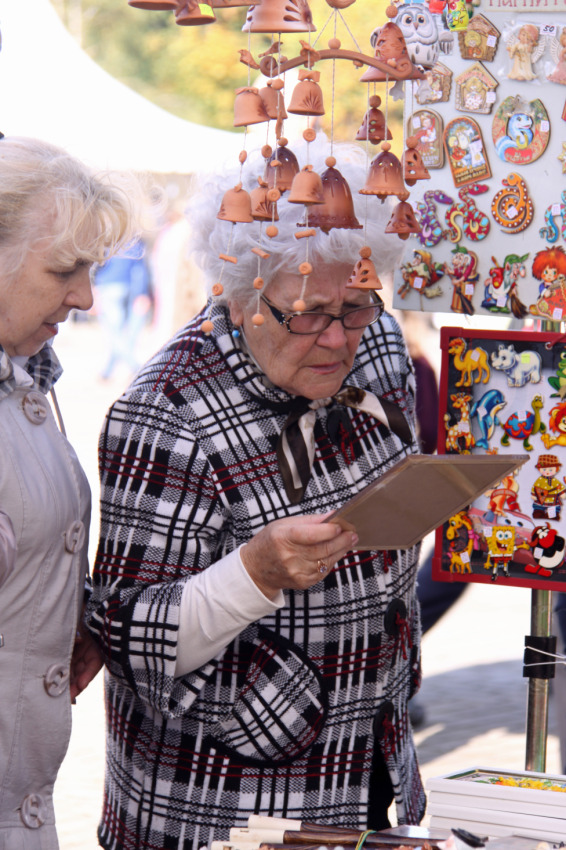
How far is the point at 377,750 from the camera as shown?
1.95 m

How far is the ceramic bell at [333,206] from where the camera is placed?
4.62ft

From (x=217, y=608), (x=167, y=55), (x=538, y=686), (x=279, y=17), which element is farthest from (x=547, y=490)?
(x=167, y=55)

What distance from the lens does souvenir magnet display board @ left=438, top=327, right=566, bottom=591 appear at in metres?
1.99

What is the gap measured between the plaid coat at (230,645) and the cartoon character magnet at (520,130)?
607 millimetres

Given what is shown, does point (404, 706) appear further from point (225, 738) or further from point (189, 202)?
point (189, 202)

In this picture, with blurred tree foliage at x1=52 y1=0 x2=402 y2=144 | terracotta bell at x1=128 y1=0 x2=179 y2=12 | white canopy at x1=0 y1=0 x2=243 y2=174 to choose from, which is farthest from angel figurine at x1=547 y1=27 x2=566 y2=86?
blurred tree foliage at x1=52 y1=0 x2=402 y2=144

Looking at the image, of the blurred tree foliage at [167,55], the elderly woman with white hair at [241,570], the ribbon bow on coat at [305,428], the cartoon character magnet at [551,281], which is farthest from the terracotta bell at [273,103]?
the blurred tree foliage at [167,55]

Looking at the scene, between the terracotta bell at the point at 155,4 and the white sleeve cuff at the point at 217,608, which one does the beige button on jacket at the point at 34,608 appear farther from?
the terracotta bell at the point at 155,4

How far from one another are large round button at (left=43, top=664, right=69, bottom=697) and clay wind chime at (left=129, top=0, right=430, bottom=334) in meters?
0.65

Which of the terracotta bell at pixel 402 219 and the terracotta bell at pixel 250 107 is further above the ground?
the terracotta bell at pixel 250 107

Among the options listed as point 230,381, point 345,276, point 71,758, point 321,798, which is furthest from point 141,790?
point 71,758

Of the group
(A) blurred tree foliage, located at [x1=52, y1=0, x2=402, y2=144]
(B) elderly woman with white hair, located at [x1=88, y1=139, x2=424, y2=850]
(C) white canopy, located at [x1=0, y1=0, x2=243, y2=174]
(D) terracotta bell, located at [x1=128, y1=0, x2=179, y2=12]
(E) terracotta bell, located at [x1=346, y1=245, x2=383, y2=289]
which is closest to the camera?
(D) terracotta bell, located at [x1=128, y1=0, x2=179, y2=12]

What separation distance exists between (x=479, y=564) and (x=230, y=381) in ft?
Result: 1.99

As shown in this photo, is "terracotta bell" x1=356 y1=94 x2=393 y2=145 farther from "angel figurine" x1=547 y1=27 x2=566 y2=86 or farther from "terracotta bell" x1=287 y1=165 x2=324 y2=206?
"angel figurine" x1=547 y1=27 x2=566 y2=86
